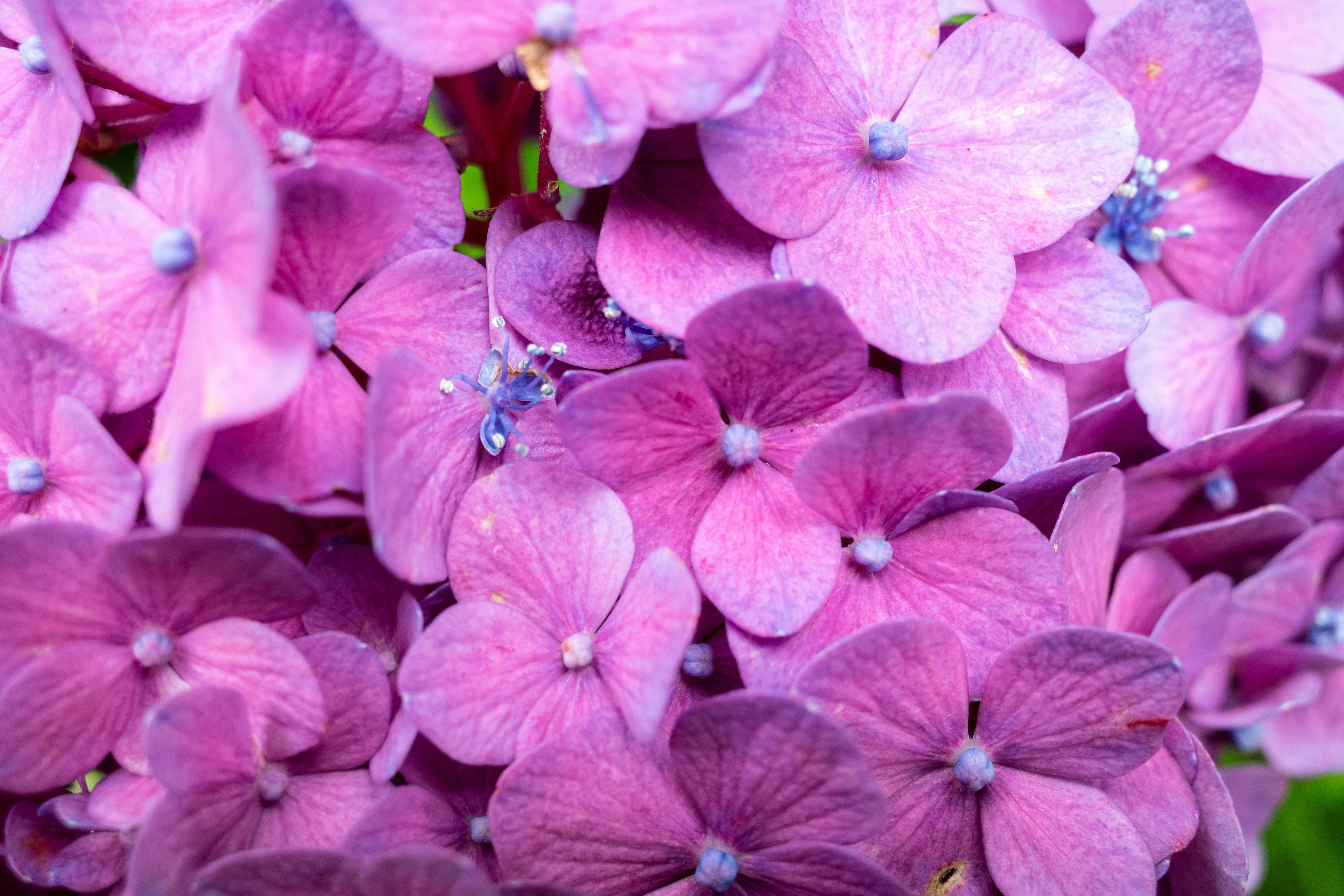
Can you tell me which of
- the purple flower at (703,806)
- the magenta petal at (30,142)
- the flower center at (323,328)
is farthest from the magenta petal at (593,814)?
the magenta petal at (30,142)

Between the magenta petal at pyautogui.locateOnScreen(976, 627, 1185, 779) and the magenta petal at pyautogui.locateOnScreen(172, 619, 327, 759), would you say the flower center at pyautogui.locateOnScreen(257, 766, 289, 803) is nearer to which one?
the magenta petal at pyautogui.locateOnScreen(172, 619, 327, 759)

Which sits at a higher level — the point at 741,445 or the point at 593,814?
the point at 741,445

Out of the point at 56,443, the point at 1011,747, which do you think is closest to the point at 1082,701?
the point at 1011,747

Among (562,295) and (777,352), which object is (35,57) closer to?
(562,295)

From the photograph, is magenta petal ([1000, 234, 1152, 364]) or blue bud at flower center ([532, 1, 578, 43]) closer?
blue bud at flower center ([532, 1, 578, 43])

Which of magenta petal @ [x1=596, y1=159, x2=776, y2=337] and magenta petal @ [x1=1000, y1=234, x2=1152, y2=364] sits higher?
magenta petal @ [x1=596, y1=159, x2=776, y2=337]

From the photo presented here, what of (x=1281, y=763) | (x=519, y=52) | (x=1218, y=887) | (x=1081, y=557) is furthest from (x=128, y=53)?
(x=1281, y=763)

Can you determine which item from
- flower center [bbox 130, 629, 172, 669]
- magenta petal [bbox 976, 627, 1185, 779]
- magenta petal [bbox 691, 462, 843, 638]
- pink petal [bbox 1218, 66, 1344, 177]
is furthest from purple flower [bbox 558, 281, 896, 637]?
pink petal [bbox 1218, 66, 1344, 177]
